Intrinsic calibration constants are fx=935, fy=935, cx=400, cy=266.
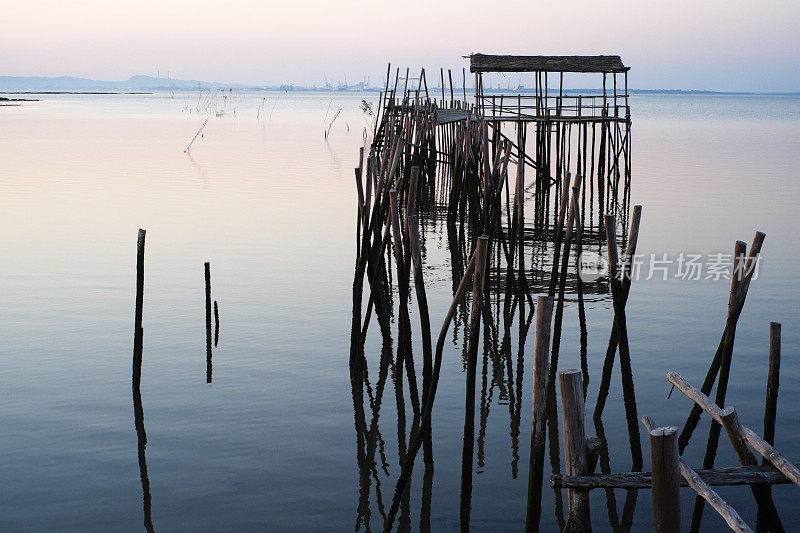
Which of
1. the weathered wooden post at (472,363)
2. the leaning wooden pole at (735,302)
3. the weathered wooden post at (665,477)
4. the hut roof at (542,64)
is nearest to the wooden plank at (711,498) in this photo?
the weathered wooden post at (665,477)

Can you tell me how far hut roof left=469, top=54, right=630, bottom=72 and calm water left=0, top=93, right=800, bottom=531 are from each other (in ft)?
17.5

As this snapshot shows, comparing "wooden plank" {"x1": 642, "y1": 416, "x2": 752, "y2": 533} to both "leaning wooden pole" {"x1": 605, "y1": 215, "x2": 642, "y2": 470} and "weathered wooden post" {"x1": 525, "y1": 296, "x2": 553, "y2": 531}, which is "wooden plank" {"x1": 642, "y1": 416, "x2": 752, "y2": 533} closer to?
"weathered wooden post" {"x1": 525, "y1": 296, "x2": 553, "y2": 531}

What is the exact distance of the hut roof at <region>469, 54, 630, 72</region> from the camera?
75.6 feet

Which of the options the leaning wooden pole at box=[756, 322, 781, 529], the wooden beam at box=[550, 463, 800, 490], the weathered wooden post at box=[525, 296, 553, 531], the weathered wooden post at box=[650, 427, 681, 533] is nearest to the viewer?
the weathered wooden post at box=[650, 427, 681, 533]

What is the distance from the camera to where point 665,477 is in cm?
316

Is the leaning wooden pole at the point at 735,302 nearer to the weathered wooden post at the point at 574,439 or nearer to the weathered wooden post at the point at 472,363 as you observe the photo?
the weathered wooden post at the point at 472,363

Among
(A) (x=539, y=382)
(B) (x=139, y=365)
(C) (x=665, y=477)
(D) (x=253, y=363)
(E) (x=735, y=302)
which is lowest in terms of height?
(D) (x=253, y=363)

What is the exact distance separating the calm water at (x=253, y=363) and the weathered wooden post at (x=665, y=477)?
7.02ft

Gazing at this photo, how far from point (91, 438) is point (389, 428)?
2073mm

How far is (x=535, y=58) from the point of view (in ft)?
78.5

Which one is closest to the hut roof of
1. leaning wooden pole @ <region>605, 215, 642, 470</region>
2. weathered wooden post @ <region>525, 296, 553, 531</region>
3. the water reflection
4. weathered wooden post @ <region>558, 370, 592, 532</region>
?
the water reflection

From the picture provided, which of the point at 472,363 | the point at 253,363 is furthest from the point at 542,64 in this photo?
the point at 472,363

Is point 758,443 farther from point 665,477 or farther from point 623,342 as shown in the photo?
point 623,342

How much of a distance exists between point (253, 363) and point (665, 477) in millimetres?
5446
